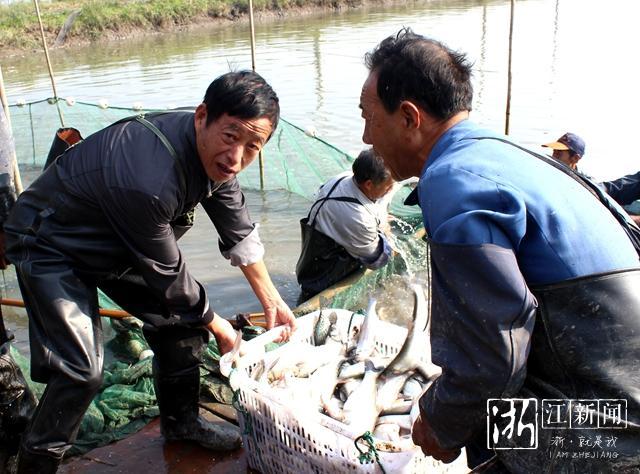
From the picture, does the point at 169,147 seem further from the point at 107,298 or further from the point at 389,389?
the point at 107,298

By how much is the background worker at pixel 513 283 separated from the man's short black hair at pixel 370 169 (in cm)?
256

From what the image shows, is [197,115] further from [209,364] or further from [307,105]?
[307,105]

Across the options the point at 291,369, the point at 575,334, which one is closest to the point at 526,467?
the point at 575,334

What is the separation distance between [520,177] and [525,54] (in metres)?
19.0

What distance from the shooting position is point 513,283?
154 centimetres

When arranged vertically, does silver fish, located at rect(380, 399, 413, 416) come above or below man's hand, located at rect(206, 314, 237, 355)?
below

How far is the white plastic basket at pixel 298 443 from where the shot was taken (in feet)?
8.05

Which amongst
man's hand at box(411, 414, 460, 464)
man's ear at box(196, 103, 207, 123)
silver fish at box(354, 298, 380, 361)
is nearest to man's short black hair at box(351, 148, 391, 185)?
silver fish at box(354, 298, 380, 361)

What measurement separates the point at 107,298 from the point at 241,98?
2956mm

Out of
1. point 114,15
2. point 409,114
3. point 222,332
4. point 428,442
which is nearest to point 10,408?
point 222,332

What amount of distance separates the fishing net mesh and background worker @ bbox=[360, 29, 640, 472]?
2398mm

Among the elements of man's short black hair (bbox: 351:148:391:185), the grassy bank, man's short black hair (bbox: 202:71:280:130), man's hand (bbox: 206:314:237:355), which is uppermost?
the grassy bank

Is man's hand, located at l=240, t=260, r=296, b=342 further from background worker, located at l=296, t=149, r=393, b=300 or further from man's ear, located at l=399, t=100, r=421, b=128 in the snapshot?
man's ear, located at l=399, t=100, r=421, b=128

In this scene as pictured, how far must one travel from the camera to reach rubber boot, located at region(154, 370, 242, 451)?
3.31 metres
